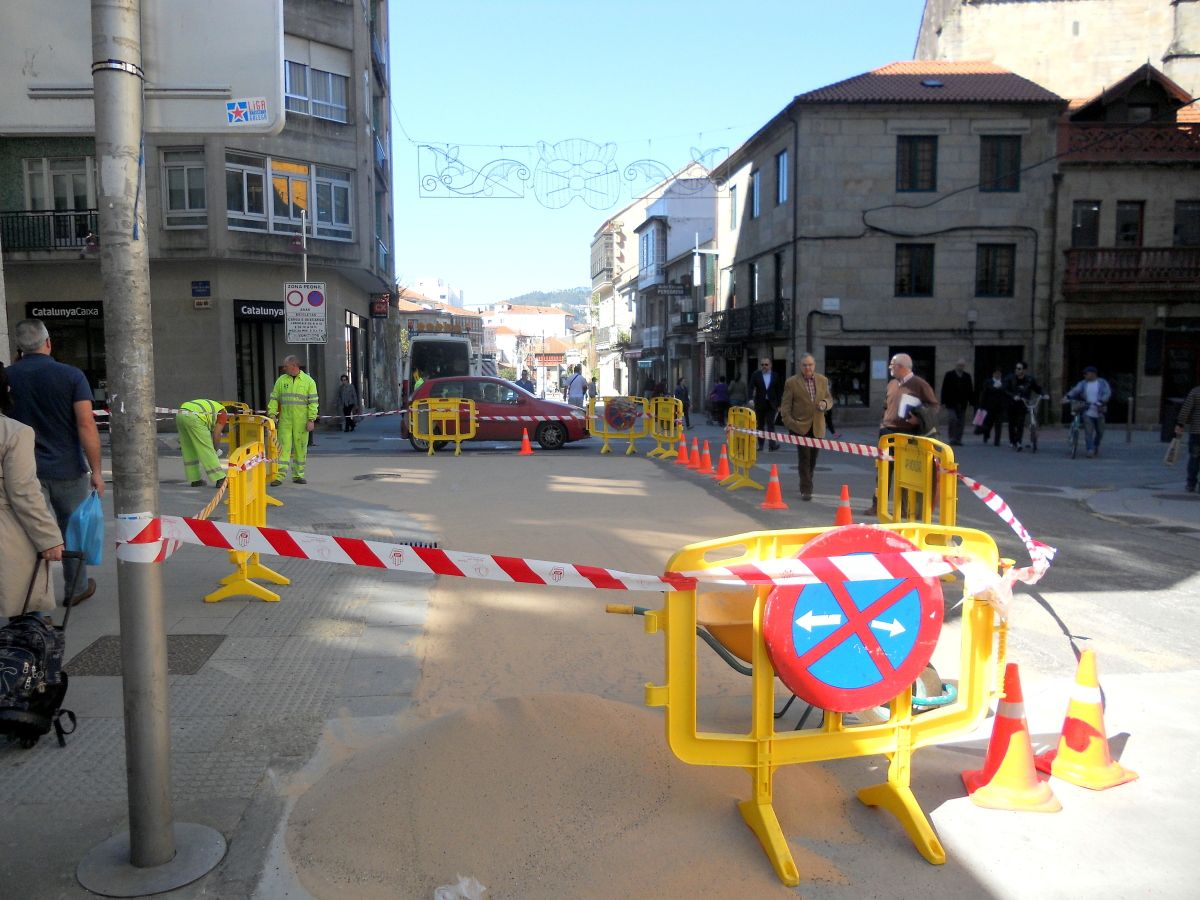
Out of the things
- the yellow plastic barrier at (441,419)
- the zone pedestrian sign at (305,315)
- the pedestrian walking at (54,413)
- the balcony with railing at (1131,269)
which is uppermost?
the balcony with railing at (1131,269)

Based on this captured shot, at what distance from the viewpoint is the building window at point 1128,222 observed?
28.0 metres

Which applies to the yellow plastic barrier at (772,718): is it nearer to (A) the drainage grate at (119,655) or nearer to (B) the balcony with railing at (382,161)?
(A) the drainage grate at (119,655)

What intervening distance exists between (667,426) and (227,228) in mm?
13612

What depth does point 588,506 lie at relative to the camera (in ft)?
37.6

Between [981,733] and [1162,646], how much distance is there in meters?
2.13

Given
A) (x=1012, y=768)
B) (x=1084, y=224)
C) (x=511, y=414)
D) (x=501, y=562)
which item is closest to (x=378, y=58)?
(x=511, y=414)

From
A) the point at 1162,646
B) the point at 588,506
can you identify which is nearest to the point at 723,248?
the point at 588,506

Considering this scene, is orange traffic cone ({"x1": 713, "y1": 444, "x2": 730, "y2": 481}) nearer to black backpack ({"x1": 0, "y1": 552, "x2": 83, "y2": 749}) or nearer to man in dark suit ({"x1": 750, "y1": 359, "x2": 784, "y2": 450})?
man in dark suit ({"x1": 750, "y1": 359, "x2": 784, "y2": 450})

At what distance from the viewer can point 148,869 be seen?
321 centimetres

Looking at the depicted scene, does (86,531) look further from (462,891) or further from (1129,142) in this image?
(1129,142)

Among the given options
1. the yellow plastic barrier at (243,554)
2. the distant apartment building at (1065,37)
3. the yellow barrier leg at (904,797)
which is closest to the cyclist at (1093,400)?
the yellow plastic barrier at (243,554)

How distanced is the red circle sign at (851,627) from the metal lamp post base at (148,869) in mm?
2119

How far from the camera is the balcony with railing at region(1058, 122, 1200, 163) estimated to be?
27359mm

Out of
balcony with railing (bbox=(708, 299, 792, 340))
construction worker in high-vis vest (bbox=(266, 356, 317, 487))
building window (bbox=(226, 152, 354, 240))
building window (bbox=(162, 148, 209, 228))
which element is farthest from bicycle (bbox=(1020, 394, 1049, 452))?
building window (bbox=(162, 148, 209, 228))
